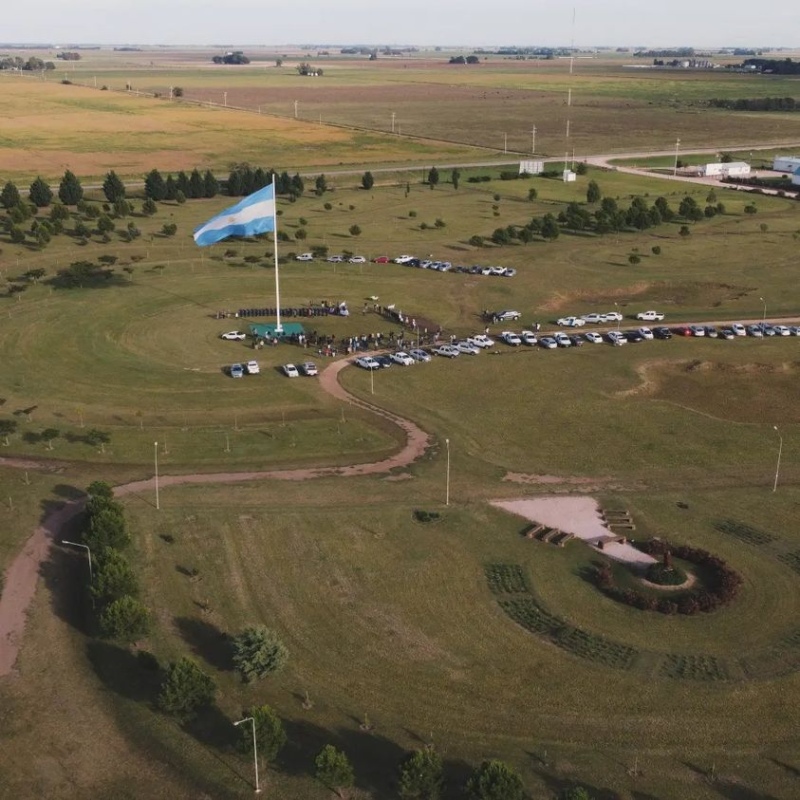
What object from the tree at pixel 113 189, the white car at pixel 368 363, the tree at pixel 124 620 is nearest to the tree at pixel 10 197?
the tree at pixel 113 189

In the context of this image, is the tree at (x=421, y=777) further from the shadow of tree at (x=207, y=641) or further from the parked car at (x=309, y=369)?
the parked car at (x=309, y=369)

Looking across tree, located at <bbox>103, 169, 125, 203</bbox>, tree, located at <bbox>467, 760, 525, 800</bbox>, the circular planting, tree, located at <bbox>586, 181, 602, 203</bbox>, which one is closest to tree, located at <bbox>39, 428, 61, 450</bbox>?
the circular planting

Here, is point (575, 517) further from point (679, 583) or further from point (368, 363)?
point (368, 363)

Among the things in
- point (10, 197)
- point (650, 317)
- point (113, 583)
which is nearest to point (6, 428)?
point (113, 583)

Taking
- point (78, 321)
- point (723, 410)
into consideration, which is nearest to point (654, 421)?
point (723, 410)

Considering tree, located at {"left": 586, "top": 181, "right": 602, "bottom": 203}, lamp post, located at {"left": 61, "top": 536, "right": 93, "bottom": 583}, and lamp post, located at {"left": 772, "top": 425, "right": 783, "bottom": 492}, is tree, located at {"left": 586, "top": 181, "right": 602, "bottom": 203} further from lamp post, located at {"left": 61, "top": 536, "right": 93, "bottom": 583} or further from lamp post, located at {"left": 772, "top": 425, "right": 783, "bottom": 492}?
lamp post, located at {"left": 61, "top": 536, "right": 93, "bottom": 583}

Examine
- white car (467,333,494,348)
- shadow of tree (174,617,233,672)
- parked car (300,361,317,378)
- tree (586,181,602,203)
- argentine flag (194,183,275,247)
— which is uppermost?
argentine flag (194,183,275,247)

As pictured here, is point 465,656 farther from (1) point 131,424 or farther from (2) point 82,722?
(1) point 131,424
